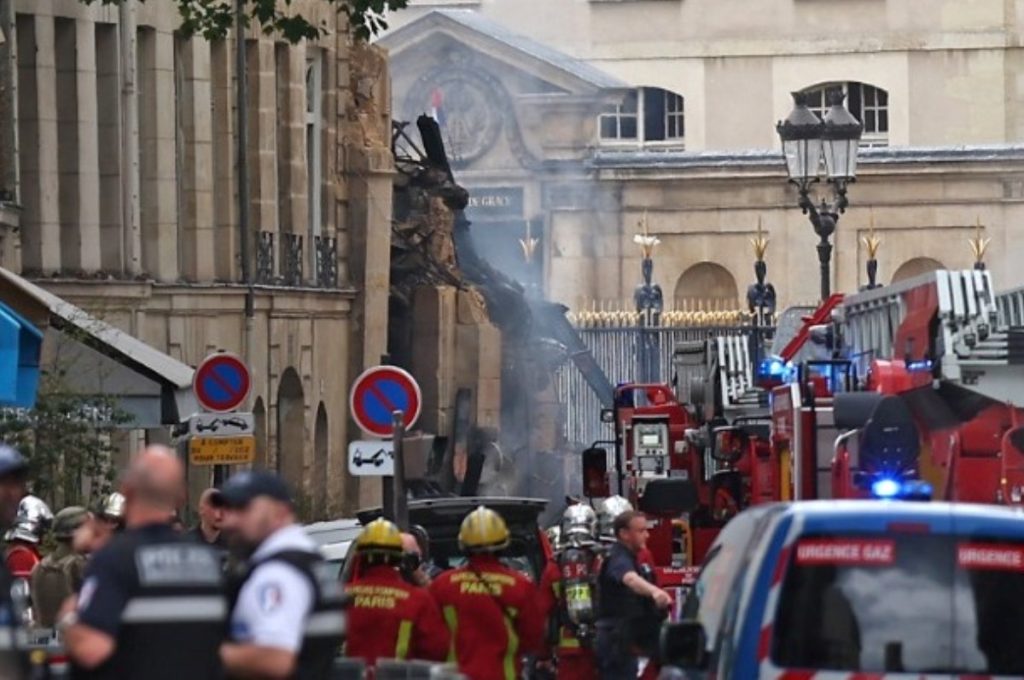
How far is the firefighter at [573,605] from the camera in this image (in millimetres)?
21000

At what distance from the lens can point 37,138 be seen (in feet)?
123

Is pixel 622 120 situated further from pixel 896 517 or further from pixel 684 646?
pixel 896 517

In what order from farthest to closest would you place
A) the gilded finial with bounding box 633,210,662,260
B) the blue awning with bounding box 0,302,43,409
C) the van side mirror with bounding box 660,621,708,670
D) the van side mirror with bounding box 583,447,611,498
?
the gilded finial with bounding box 633,210,662,260, the van side mirror with bounding box 583,447,611,498, the blue awning with bounding box 0,302,43,409, the van side mirror with bounding box 660,621,708,670

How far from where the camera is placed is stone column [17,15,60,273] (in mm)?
37438

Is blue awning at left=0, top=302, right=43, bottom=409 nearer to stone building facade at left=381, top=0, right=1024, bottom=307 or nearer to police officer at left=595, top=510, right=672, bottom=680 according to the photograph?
police officer at left=595, top=510, right=672, bottom=680

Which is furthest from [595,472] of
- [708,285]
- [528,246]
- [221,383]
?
[708,285]

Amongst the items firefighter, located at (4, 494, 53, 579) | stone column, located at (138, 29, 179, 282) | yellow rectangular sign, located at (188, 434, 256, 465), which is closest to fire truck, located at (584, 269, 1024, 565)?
yellow rectangular sign, located at (188, 434, 256, 465)

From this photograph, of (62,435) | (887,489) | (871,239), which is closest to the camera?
(887,489)

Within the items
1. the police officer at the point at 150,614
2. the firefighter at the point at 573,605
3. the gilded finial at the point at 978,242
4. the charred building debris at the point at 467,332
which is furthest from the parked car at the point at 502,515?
the gilded finial at the point at 978,242

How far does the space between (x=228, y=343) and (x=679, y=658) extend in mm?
28957

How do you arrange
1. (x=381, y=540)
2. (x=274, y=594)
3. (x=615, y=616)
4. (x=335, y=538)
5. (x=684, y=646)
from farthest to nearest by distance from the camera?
(x=335, y=538) < (x=615, y=616) < (x=381, y=540) < (x=684, y=646) < (x=274, y=594)

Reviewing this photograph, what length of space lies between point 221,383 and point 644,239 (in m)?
53.2

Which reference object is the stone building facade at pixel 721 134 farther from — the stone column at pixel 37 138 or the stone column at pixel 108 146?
the stone column at pixel 37 138

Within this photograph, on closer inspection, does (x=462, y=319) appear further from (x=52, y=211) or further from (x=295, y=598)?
(x=295, y=598)
